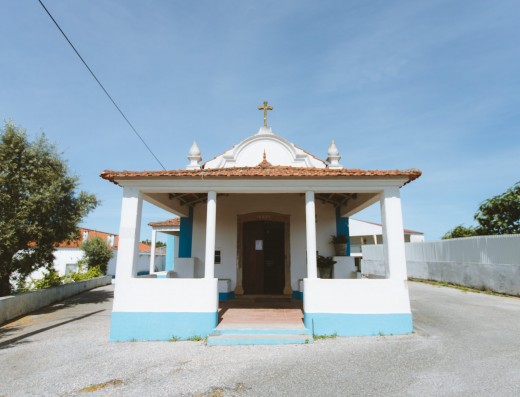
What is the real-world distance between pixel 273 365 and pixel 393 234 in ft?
12.0

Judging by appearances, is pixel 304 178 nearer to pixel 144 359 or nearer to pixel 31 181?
pixel 144 359

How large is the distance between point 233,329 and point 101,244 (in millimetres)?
14973

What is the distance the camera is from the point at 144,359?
5.23 metres

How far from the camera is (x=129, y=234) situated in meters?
6.62

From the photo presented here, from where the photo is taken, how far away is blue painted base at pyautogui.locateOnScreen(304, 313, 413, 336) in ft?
20.5

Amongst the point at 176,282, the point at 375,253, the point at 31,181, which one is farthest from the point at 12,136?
the point at 375,253

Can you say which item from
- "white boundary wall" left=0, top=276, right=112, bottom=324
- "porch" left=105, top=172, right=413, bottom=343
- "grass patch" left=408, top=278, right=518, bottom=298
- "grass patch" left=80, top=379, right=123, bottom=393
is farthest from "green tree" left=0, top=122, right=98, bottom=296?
"grass patch" left=408, top=278, right=518, bottom=298

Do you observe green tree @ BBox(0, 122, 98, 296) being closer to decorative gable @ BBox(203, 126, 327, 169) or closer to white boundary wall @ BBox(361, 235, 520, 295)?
decorative gable @ BBox(203, 126, 327, 169)

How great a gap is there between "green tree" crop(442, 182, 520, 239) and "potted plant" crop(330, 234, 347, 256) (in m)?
11.8

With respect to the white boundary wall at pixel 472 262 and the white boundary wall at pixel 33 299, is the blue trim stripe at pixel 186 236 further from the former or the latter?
the white boundary wall at pixel 472 262

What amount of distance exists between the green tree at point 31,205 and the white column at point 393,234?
405 inches

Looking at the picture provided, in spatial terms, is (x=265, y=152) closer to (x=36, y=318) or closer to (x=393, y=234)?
(x=393, y=234)

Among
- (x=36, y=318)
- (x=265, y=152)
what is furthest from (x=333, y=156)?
(x=36, y=318)

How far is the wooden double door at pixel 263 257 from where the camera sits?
959 cm
